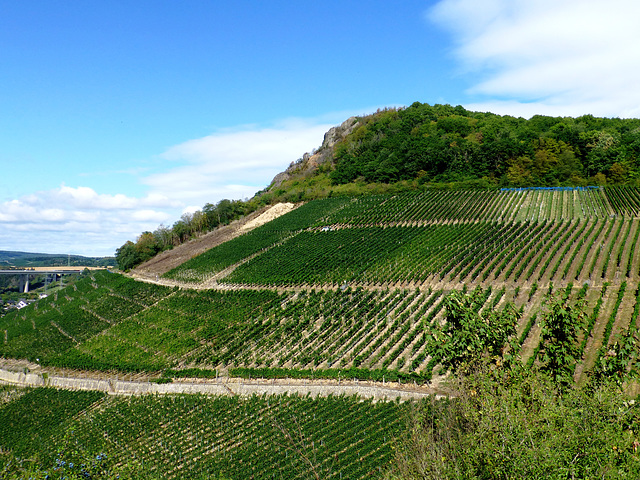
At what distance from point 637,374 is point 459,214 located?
54713 millimetres

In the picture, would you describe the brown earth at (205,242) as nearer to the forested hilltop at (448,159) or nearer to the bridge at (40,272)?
the forested hilltop at (448,159)

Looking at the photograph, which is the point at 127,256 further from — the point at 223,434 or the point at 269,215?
the point at 223,434

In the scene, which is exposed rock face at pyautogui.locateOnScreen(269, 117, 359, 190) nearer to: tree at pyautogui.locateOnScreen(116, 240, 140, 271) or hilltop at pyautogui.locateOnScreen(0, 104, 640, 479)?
hilltop at pyautogui.locateOnScreen(0, 104, 640, 479)

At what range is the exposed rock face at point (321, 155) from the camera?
442ft

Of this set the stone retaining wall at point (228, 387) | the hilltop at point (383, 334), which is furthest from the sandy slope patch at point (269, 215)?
the stone retaining wall at point (228, 387)

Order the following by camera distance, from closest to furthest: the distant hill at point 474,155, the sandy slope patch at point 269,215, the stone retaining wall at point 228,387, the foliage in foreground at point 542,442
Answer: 1. the foliage in foreground at point 542,442
2. the stone retaining wall at point 228,387
3. the distant hill at point 474,155
4. the sandy slope patch at point 269,215

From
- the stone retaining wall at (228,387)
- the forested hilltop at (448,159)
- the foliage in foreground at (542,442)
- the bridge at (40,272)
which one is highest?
the forested hilltop at (448,159)

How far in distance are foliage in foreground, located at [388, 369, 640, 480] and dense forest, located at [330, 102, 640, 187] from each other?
7557 centimetres

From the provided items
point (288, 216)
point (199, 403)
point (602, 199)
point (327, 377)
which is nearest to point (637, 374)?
point (327, 377)

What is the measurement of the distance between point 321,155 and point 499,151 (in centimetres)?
5668

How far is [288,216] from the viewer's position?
93.1 m

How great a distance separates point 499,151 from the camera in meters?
92.4

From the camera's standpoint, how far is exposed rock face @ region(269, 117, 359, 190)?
→ 13475cm

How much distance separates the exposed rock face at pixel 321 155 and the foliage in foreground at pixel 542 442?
11991 centimetres
